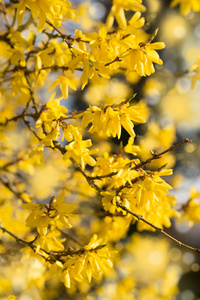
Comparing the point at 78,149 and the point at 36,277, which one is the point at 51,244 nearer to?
the point at 78,149

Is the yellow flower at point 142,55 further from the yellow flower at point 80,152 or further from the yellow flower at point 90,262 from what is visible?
the yellow flower at point 90,262

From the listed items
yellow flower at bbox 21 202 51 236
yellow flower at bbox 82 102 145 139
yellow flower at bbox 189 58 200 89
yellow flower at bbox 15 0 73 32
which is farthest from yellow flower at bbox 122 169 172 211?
yellow flower at bbox 189 58 200 89

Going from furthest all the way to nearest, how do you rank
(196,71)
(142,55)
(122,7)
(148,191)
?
(196,71)
(142,55)
(148,191)
(122,7)

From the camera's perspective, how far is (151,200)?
3.59ft

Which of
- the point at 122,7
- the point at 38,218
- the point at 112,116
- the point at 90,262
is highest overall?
the point at 122,7

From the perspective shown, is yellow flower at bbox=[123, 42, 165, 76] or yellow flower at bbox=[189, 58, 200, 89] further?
yellow flower at bbox=[189, 58, 200, 89]

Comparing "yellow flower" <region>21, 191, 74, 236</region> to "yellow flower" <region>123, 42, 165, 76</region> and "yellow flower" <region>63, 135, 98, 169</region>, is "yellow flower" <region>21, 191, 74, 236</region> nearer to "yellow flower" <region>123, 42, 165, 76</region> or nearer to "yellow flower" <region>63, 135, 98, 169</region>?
"yellow flower" <region>63, 135, 98, 169</region>

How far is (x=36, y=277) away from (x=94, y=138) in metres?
1.39

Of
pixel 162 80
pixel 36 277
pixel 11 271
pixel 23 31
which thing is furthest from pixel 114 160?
pixel 162 80

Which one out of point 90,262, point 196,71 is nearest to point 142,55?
point 196,71

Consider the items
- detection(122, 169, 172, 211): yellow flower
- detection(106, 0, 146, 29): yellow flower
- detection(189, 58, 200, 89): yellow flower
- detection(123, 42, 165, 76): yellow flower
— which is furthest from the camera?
detection(189, 58, 200, 89): yellow flower

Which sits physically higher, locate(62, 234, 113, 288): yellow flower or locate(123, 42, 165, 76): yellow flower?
locate(123, 42, 165, 76): yellow flower

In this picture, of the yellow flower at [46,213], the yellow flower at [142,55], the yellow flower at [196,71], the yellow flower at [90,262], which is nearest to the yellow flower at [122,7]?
the yellow flower at [142,55]

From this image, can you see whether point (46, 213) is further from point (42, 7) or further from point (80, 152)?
point (42, 7)
